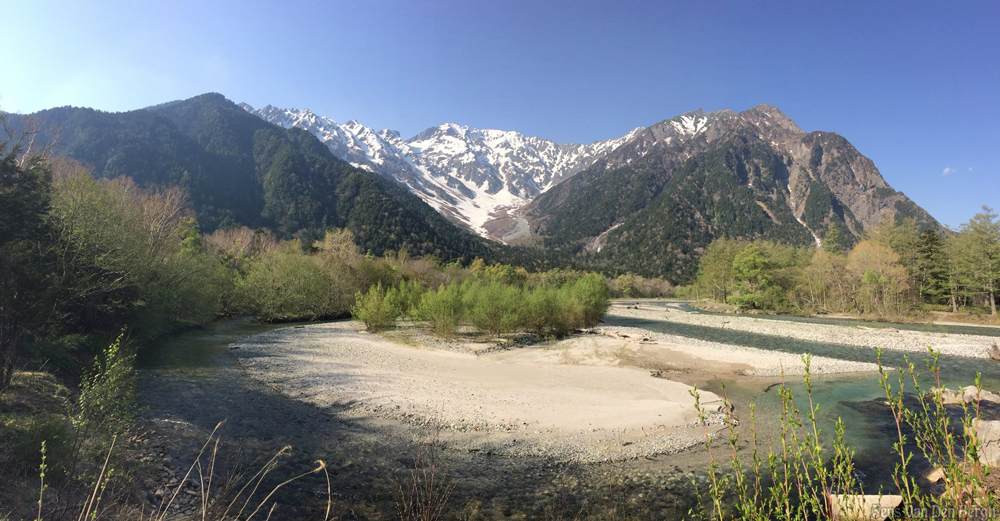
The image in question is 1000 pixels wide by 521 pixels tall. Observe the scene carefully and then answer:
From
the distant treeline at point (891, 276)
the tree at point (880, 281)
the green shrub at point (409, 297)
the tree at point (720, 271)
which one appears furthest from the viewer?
the tree at point (720, 271)

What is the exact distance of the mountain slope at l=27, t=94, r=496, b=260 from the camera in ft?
398

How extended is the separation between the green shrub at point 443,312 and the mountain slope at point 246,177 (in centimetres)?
9067

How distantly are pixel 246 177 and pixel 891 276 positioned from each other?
17447cm

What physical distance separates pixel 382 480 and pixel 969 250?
223ft

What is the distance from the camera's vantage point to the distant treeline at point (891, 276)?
46438 millimetres

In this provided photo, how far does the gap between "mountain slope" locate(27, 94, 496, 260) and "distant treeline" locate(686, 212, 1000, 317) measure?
291 feet

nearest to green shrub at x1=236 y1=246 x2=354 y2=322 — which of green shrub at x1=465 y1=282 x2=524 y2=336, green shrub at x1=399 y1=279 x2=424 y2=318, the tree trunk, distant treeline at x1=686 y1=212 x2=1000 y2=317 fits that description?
green shrub at x1=399 y1=279 x2=424 y2=318

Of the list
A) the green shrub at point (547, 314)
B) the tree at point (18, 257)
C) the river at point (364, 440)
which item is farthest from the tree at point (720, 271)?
the tree at point (18, 257)

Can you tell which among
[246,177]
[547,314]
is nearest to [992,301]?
[547,314]

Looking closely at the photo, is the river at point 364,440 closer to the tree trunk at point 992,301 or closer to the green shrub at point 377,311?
the green shrub at point 377,311

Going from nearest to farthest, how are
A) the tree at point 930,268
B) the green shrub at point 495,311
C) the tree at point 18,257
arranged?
1. the tree at point 18,257
2. the green shrub at point 495,311
3. the tree at point 930,268

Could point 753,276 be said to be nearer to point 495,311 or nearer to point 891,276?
point 891,276

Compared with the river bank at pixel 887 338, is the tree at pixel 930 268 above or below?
above

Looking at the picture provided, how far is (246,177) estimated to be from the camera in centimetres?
15025
